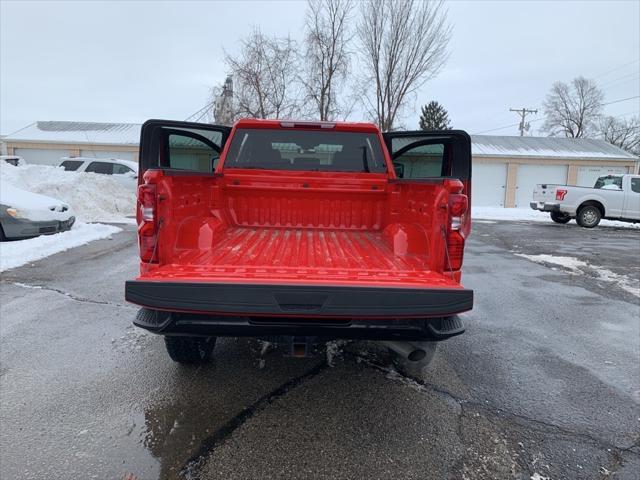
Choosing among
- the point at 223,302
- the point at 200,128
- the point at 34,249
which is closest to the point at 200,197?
the point at 200,128

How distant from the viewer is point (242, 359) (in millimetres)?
3787

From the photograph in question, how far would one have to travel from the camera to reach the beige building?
27109mm

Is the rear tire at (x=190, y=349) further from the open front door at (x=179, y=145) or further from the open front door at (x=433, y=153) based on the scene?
the open front door at (x=433, y=153)

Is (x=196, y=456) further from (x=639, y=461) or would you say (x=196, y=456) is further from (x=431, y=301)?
(x=639, y=461)

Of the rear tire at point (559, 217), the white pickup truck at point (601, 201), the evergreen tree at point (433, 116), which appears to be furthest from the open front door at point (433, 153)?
the evergreen tree at point (433, 116)

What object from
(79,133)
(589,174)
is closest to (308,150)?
(589,174)

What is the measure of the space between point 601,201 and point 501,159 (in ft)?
38.6

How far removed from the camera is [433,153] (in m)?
4.72

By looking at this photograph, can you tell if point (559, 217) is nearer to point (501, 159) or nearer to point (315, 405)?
point (501, 159)

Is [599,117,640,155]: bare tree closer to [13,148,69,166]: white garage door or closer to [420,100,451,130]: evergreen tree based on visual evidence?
[420,100,451,130]: evergreen tree

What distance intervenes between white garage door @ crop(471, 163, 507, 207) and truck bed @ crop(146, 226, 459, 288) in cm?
2522

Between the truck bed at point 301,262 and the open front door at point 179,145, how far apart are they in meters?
0.65

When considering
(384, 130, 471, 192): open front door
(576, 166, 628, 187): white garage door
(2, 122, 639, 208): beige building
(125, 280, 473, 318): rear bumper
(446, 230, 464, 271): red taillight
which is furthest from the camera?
(576, 166, 628, 187): white garage door

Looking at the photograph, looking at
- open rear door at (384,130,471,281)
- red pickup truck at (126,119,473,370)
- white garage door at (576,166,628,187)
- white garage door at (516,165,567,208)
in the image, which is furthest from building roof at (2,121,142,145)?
white garage door at (576,166,628,187)
